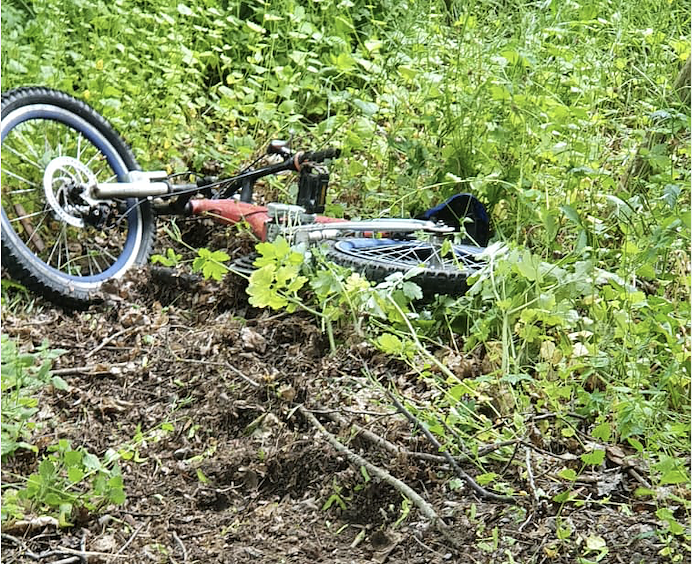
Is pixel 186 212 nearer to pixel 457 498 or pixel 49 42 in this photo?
pixel 49 42

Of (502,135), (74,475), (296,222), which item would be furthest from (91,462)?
(502,135)

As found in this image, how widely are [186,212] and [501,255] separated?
178 centimetres

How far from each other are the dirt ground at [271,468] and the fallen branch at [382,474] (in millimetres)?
18

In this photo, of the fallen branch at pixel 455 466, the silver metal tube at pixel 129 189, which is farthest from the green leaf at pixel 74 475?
the silver metal tube at pixel 129 189

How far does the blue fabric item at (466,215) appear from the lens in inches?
165

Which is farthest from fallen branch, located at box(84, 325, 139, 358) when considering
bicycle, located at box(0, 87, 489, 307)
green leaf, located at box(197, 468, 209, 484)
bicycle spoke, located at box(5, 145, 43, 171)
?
green leaf, located at box(197, 468, 209, 484)

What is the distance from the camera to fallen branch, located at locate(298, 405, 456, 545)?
2.48 meters

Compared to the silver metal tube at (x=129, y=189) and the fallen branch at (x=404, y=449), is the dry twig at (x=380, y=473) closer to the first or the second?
the fallen branch at (x=404, y=449)

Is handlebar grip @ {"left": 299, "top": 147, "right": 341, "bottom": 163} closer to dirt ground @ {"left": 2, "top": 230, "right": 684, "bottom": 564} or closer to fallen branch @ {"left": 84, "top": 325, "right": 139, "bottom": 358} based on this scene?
dirt ground @ {"left": 2, "top": 230, "right": 684, "bottom": 564}

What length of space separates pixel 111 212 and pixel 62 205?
8.5 inches

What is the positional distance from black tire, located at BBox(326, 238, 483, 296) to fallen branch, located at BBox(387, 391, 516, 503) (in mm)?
730

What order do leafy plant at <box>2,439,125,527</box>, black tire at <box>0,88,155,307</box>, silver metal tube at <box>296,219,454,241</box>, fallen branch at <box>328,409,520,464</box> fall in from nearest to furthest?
leafy plant at <box>2,439,125,527</box> < fallen branch at <box>328,409,520,464</box> < silver metal tube at <box>296,219,454,241</box> < black tire at <box>0,88,155,307</box>

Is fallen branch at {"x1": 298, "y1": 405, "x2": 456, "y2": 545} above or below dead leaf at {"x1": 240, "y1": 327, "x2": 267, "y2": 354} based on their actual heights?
below

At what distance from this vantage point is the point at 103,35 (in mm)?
5582
